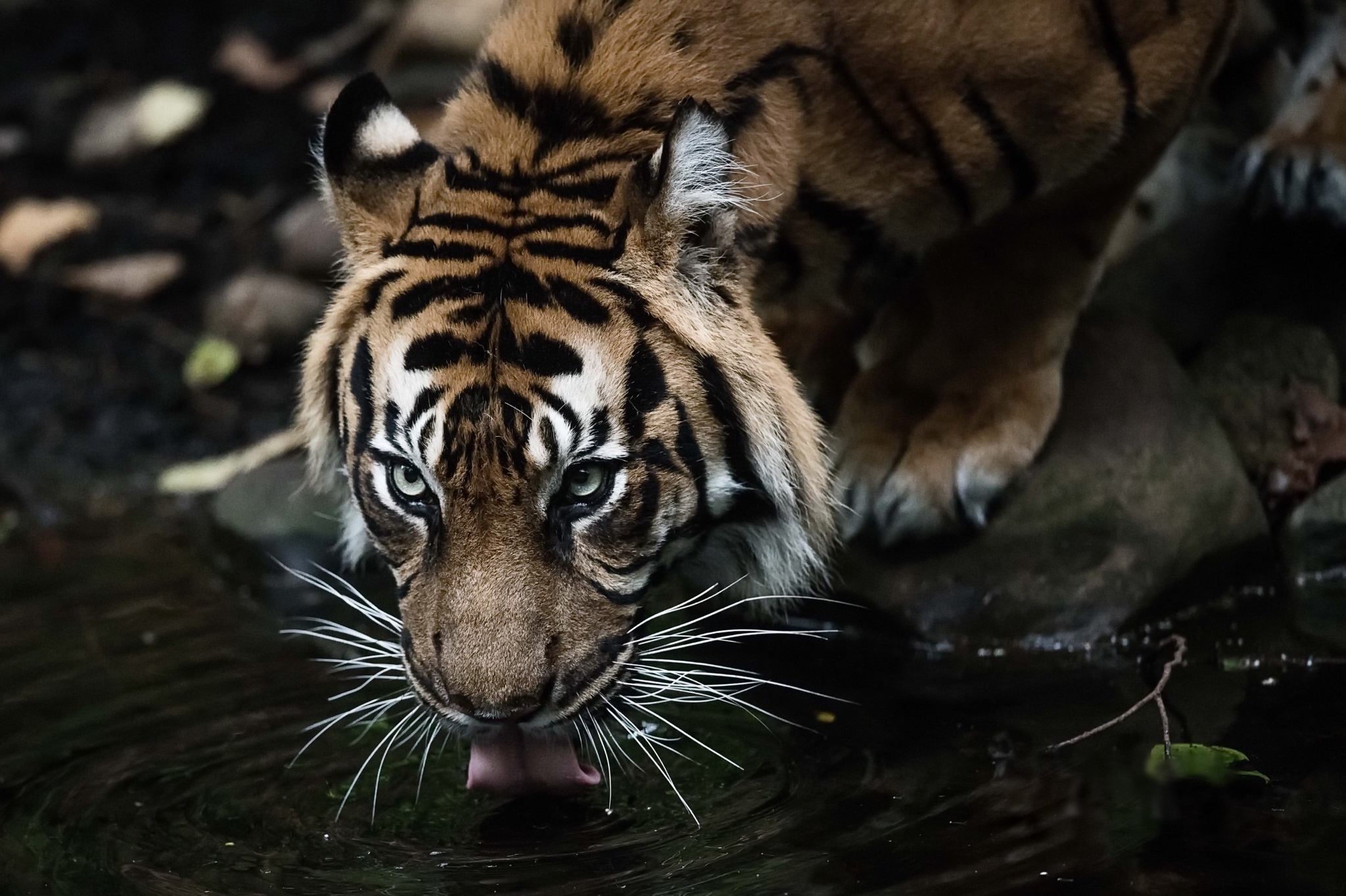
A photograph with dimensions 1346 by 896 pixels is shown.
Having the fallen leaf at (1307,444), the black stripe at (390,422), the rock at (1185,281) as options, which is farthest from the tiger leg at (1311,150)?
the black stripe at (390,422)

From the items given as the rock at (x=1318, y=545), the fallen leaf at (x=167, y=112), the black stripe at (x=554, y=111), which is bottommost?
the rock at (x=1318, y=545)

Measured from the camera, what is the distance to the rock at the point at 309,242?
558cm

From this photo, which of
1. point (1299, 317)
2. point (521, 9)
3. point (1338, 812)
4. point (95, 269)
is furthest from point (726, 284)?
point (95, 269)

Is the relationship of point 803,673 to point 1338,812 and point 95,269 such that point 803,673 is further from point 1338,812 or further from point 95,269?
point 95,269

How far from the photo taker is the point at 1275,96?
478 centimetres

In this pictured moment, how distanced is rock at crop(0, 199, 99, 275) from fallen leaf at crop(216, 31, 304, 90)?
2.93 ft

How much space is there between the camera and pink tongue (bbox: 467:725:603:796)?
2746 mm

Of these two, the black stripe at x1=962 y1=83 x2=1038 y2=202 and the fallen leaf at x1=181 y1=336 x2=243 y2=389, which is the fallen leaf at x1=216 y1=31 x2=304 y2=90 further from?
the black stripe at x1=962 y1=83 x2=1038 y2=202

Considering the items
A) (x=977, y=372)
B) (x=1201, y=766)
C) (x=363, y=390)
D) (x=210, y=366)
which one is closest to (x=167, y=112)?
(x=210, y=366)

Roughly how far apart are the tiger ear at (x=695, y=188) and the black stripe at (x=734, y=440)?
0.16 m

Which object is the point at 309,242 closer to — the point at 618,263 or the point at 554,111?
the point at 554,111

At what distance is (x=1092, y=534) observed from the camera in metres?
3.62

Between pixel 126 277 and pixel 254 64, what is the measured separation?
1353mm

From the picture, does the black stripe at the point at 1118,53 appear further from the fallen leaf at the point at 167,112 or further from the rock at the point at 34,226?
the fallen leaf at the point at 167,112
